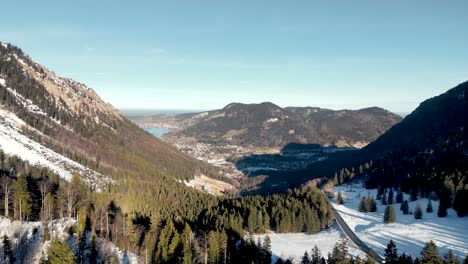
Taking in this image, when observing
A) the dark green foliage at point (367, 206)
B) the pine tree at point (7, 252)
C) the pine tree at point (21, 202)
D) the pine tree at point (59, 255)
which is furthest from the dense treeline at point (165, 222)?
the dark green foliage at point (367, 206)

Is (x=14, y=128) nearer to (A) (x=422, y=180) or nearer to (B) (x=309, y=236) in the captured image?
(B) (x=309, y=236)

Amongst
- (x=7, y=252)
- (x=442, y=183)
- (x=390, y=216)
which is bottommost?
(x=390, y=216)

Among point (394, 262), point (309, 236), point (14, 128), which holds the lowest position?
point (309, 236)

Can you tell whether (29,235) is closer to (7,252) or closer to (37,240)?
(37,240)

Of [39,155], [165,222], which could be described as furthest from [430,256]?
[39,155]

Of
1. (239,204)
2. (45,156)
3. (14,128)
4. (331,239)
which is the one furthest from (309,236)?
(14,128)

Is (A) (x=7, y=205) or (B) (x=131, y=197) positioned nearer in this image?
(A) (x=7, y=205)

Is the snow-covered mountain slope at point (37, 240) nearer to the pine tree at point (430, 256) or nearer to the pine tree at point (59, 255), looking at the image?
the pine tree at point (59, 255)
